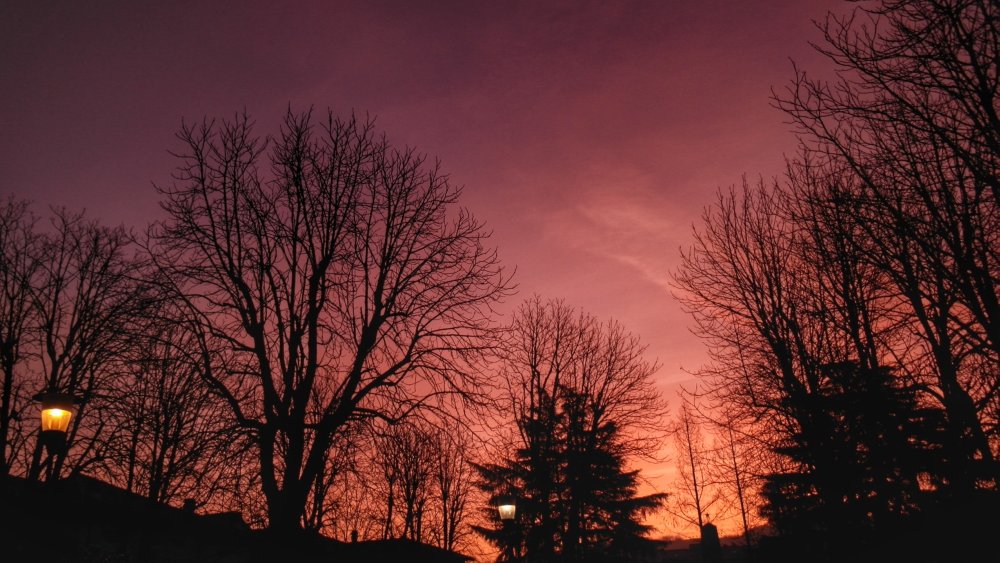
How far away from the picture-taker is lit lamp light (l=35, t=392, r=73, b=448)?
9.84 metres

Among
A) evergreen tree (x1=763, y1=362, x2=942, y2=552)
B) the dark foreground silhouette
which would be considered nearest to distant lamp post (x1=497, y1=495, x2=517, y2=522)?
the dark foreground silhouette

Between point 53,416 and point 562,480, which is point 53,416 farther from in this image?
point 562,480

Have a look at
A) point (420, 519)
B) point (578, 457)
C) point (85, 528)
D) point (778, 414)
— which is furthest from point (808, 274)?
point (420, 519)

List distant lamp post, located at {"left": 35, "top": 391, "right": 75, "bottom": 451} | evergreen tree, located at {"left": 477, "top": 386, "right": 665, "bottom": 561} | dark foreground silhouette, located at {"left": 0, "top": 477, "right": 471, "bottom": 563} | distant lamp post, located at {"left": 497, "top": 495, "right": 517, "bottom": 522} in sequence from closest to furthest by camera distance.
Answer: distant lamp post, located at {"left": 35, "top": 391, "right": 75, "bottom": 451} → dark foreground silhouette, located at {"left": 0, "top": 477, "right": 471, "bottom": 563} → distant lamp post, located at {"left": 497, "top": 495, "right": 517, "bottom": 522} → evergreen tree, located at {"left": 477, "top": 386, "right": 665, "bottom": 561}

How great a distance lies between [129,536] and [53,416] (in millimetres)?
16627

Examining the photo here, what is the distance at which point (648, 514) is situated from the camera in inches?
1331

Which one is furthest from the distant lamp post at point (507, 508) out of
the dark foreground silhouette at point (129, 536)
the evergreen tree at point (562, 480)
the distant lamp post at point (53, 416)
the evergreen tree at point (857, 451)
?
the distant lamp post at point (53, 416)

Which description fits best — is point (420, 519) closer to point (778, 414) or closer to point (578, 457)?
point (578, 457)

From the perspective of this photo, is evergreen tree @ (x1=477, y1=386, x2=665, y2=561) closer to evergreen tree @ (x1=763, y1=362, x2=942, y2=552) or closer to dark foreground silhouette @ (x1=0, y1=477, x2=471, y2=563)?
dark foreground silhouette @ (x1=0, y1=477, x2=471, y2=563)

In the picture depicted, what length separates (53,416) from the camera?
9922 millimetres

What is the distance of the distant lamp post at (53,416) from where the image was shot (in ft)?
32.3

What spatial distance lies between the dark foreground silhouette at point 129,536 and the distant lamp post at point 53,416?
3883 mm

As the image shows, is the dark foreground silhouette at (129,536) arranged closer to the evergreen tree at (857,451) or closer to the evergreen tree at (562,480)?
the evergreen tree at (562,480)

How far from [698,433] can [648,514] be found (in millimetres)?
7144
